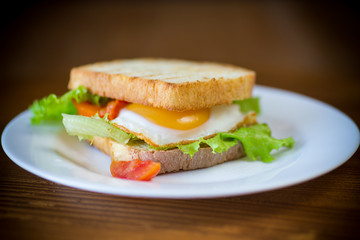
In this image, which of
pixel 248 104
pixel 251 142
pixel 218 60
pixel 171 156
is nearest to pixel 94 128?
pixel 171 156

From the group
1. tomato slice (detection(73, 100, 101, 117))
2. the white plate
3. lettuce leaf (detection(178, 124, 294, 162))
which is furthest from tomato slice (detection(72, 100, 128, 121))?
lettuce leaf (detection(178, 124, 294, 162))

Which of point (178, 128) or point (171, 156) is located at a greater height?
point (178, 128)

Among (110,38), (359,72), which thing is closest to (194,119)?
(359,72)

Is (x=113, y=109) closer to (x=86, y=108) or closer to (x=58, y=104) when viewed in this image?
(x=86, y=108)

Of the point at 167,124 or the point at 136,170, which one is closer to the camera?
the point at 136,170

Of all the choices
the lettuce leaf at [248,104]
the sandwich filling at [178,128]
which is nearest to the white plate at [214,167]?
the sandwich filling at [178,128]

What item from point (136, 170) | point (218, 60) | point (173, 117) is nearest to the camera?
point (136, 170)
